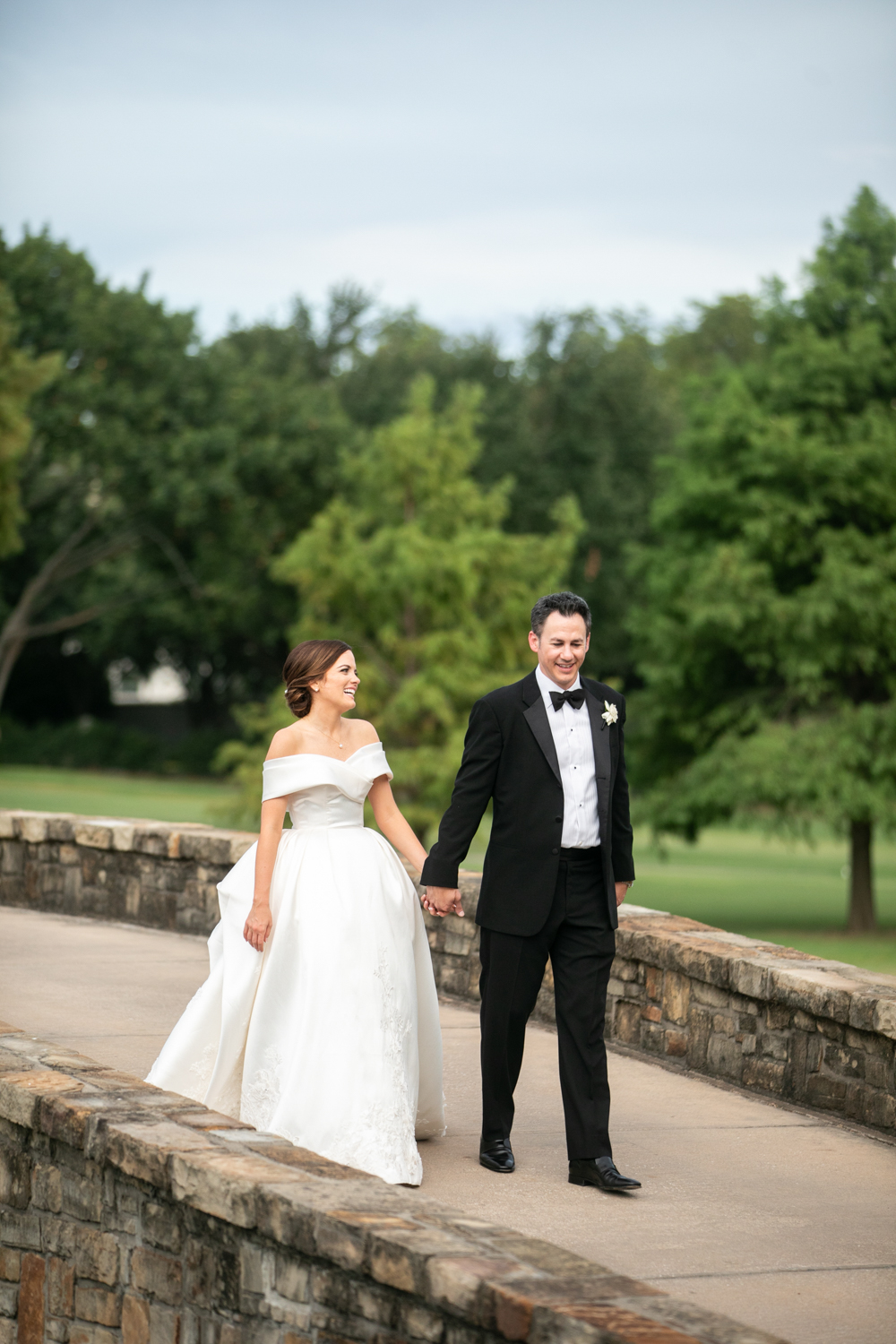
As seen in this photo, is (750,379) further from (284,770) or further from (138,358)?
(284,770)

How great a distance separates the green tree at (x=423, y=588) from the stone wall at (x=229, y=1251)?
22.2m

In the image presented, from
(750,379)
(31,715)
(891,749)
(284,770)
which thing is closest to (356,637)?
(750,379)

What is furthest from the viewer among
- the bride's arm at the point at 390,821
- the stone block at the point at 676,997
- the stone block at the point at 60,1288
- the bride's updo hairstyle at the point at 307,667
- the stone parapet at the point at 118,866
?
the stone parapet at the point at 118,866

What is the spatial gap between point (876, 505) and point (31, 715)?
129 ft

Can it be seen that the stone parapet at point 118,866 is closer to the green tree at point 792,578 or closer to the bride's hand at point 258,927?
the bride's hand at point 258,927

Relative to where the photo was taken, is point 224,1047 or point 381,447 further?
point 381,447

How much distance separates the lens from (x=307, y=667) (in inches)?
220

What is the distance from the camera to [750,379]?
25.2m

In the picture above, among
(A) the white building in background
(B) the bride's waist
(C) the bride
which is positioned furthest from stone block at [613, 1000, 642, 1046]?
(A) the white building in background

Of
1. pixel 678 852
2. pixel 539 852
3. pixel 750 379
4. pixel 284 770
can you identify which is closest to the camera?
pixel 539 852

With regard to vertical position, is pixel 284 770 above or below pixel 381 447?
below

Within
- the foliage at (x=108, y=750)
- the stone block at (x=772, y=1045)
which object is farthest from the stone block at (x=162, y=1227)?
the foliage at (x=108, y=750)

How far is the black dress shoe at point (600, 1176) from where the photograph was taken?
5055 millimetres

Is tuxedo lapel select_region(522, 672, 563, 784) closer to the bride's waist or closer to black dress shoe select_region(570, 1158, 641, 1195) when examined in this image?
the bride's waist
